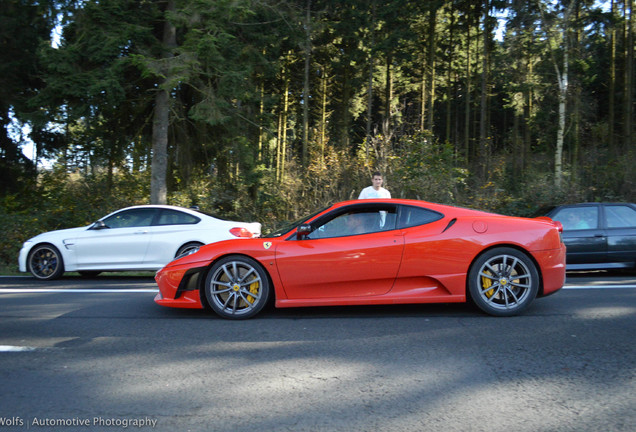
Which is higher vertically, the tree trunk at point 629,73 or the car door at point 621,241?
the tree trunk at point 629,73

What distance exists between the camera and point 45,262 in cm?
971

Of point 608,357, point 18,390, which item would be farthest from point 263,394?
point 608,357

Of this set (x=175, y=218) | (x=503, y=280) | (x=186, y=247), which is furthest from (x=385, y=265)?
(x=175, y=218)

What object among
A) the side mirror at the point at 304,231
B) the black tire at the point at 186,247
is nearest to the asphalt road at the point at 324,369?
the side mirror at the point at 304,231

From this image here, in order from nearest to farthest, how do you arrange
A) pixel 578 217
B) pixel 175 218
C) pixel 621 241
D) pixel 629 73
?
1. pixel 621 241
2. pixel 578 217
3. pixel 175 218
4. pixel 629 73

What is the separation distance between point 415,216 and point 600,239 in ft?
18.0

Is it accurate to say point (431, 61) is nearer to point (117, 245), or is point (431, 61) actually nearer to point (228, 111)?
point (228, 111)

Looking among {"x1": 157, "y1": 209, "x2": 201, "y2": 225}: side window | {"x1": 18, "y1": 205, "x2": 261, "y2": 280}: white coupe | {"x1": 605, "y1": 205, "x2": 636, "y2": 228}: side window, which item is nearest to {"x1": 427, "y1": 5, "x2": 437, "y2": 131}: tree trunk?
{"x1": 605, "y1": 205, "x2": 636, "y2": 228}: side window

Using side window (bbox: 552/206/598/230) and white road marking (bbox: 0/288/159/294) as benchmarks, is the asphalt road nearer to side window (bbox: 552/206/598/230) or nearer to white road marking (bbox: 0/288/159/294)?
white road marking (bbox: 0/288/159/294)

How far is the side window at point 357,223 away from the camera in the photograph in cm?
569

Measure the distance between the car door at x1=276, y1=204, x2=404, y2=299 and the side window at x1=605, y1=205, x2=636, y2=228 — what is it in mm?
6119

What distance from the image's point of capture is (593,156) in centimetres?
2006

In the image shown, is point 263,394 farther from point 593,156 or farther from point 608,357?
point 593,156

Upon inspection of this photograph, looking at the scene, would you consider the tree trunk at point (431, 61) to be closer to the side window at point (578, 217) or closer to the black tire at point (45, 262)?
the side window at point (578, 217)
